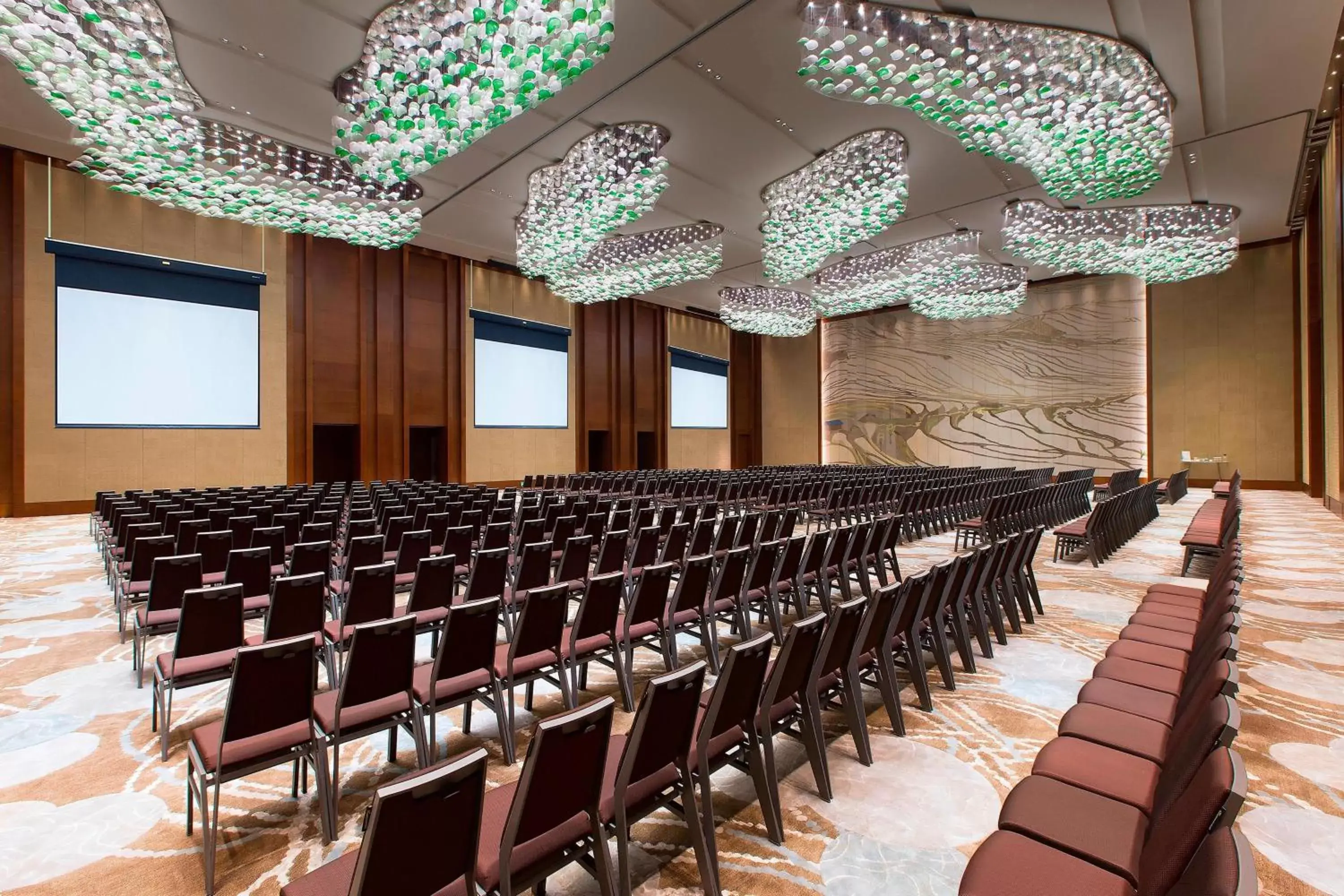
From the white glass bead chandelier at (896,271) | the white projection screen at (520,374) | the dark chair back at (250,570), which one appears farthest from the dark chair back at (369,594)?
the white projection screen at (520,374)

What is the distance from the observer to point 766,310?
58.1 ft

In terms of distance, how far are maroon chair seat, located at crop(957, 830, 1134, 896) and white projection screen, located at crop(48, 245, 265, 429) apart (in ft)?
52.5

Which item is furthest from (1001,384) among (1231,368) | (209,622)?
(209,622)

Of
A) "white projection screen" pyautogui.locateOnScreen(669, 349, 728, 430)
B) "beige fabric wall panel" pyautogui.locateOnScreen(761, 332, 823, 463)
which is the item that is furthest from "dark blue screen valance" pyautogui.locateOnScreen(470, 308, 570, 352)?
"beige fabric wall panel" pyautogui.locateOnScreen(761, 332, 823, 463)

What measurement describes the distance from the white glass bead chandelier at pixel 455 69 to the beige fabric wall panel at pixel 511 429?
34.2 feet

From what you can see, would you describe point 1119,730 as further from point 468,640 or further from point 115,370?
point 115,370

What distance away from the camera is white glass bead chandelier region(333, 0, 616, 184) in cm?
550

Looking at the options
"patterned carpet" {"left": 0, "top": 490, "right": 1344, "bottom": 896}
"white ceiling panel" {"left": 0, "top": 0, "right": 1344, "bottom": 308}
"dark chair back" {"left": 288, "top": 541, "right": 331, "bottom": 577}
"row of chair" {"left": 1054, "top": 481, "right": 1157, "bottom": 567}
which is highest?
"white ceiling panel" {"left": 0, "top": 0, "right": 1344, "bottom": 308}

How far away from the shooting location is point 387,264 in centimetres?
1623

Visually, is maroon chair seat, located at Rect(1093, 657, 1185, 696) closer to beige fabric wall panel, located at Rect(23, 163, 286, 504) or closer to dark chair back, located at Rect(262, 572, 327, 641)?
dark chair back, located at Rect(262, 572, 327, 641)

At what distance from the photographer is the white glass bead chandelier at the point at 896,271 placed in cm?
1438

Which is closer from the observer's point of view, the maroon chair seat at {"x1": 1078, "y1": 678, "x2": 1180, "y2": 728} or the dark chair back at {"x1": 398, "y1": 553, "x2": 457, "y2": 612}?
the maroon chair seat at {"x1": 1078, "y1": 678, "x2": 1180, "y2": 728}

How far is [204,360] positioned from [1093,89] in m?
16.2

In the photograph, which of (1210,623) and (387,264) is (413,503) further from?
(387,264)
